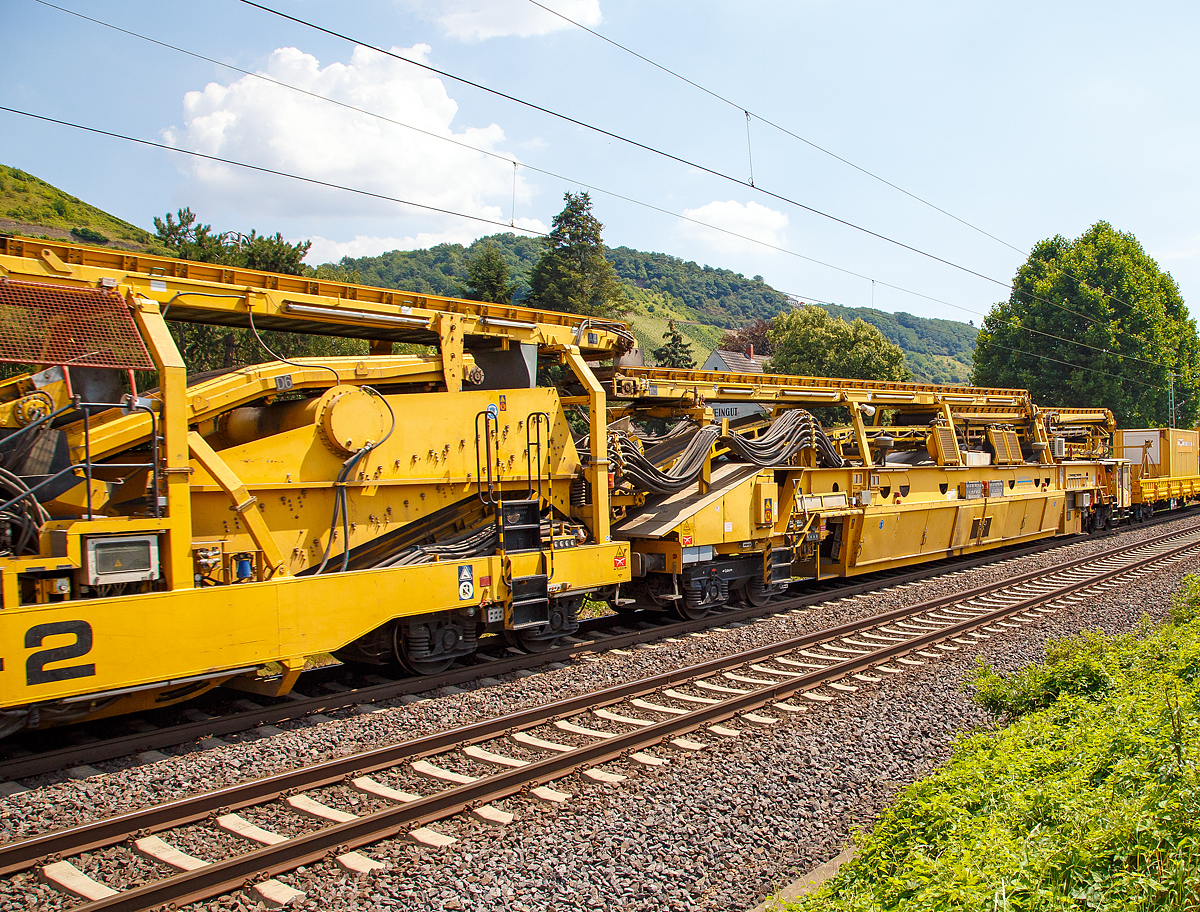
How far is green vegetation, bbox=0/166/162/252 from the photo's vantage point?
155 ft

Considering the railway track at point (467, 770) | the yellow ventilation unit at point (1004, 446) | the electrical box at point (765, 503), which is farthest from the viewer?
the yellow ventilation unit at point (1004, 446)

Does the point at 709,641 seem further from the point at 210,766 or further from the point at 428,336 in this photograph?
the point at 210,766

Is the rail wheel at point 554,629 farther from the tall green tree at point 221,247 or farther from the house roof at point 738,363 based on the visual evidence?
the house roof at point 738,363

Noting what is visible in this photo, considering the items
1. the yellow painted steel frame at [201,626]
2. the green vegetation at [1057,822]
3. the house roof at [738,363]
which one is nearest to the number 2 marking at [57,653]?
the yellow painted steel frame at [201,626]

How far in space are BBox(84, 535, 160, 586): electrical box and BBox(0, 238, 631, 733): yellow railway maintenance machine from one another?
15 mm

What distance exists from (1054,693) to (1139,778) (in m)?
3.02

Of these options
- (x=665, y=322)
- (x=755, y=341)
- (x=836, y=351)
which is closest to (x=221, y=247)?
(x=836, y=351)

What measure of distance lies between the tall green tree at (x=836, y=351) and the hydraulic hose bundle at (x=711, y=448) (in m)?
40.9

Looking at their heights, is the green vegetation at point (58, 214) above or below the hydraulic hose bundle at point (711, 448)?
above

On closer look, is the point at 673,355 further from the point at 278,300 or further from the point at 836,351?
the point at 278,300

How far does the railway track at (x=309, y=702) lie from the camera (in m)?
5.84

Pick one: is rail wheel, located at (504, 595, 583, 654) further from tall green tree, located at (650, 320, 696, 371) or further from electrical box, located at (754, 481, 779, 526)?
tall green tree, located at (650, 320, 696, 371)

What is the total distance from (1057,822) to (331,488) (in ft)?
20.4

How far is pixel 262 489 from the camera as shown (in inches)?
279
